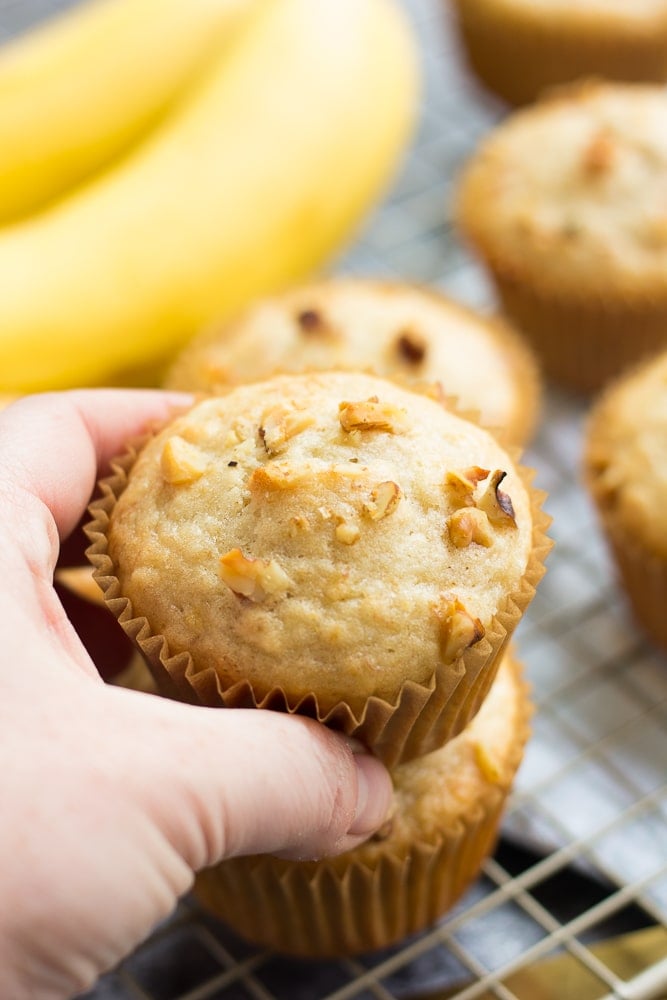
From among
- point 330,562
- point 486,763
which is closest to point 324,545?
point 330,562

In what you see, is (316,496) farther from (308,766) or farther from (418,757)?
(418,757)

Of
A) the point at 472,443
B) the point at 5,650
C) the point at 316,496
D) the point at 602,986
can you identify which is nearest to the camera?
the point at 5,650

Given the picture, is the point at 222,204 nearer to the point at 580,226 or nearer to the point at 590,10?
the point at 580,226

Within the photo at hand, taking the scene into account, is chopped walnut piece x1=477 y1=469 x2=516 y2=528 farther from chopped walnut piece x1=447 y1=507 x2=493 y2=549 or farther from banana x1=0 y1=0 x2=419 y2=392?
banana x1=0 y1=0 x2=419 y2=392

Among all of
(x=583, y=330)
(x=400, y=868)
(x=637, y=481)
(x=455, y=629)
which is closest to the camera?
(x=455, y=629)

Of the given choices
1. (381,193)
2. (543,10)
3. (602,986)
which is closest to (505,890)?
(602,986)

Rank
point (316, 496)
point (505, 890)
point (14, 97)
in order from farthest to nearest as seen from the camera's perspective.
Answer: point (14, 97)
point (505, 890)
point (316, 496)
